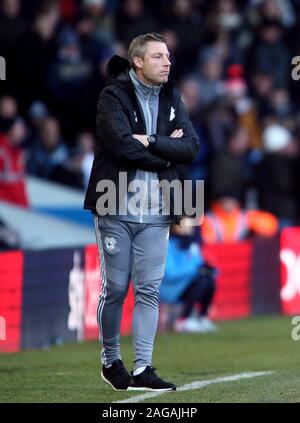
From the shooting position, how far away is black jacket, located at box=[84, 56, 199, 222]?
8.52 meters

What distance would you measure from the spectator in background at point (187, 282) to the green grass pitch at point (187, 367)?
0.33 m

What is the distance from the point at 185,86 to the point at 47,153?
2.14 metres

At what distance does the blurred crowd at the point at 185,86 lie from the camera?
17.2 meters

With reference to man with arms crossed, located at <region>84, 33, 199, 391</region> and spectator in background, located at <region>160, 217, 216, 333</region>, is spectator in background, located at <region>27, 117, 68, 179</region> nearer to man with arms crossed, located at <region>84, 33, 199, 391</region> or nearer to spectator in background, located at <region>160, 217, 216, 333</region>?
spectator in background, located at <region>160, 217, 216, 333</region>

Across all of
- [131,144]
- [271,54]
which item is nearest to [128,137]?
[131,144]

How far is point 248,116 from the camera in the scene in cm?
1922

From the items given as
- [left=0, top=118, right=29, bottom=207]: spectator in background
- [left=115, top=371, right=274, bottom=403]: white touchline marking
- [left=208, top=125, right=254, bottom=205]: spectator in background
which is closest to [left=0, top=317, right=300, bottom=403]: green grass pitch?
[left=115, top=371, right=274, bottom=403]: white touchline marking

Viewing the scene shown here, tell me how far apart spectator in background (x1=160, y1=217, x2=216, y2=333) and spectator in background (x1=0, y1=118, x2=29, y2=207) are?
218 cm

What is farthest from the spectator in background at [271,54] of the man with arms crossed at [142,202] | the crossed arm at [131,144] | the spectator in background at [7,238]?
the crossed arm at [131,144]

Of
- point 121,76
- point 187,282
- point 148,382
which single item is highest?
point 121,76

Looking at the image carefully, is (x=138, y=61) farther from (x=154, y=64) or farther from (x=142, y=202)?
(x=142, y=202)

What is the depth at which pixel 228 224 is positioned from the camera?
667 inches
